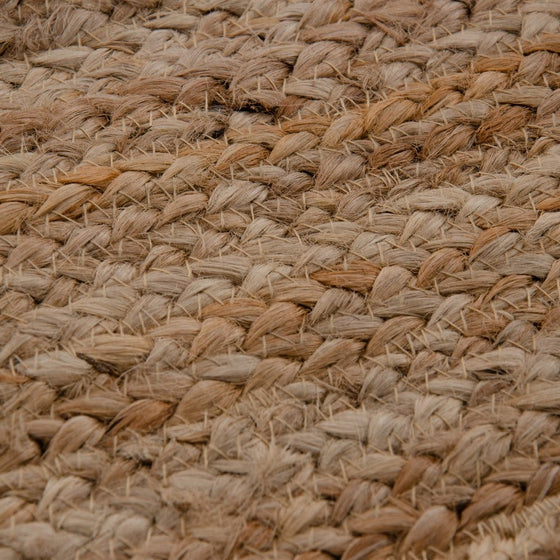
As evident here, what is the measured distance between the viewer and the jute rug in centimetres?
57

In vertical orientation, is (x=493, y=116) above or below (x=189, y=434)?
above

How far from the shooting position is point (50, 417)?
1.94ft

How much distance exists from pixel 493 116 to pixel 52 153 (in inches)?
15.2

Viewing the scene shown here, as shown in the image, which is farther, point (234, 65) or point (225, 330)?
point (234, 65)

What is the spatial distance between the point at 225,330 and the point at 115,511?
0.16m

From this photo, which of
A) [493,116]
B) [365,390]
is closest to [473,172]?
[493,116]

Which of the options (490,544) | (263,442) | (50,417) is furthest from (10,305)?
(490,544)

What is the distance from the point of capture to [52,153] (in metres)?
0.69

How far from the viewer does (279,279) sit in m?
0.64

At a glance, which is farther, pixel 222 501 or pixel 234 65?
pixel 234 65

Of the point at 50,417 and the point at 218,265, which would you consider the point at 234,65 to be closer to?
the point at 218,265

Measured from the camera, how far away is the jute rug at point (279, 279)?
0.57m

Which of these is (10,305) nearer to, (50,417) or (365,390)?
(50,417)

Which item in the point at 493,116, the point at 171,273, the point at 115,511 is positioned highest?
the point at 493,116
